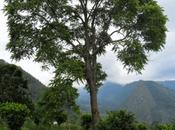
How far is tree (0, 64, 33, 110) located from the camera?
64188 mm

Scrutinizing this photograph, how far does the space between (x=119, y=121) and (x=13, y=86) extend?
3940cm

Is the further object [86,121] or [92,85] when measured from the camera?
[86,121]

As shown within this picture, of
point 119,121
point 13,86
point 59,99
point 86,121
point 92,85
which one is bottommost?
point 119,121

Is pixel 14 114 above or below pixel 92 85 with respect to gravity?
below

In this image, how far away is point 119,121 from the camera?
2923 centimetres

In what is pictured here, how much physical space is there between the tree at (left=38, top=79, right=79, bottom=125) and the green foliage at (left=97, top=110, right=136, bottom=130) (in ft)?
20.5

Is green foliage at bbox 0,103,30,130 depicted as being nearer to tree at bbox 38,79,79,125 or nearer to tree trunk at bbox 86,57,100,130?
tree at bbox 38,79,79,125

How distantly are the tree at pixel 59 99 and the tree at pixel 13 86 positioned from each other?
26.5 meters

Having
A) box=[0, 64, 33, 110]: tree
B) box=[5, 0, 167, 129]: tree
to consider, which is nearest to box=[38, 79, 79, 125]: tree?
box=[5, 0, 167, 129]: tree

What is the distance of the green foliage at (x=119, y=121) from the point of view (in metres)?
29.2

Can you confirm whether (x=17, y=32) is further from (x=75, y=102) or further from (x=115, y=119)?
(x=115, y=119)

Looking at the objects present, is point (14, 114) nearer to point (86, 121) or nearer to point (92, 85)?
point (92, 85)

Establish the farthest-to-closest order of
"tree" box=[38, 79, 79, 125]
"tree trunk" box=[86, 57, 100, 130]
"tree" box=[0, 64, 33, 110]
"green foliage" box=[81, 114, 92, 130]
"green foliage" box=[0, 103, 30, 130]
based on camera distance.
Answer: "tree" box=[0, 64, 33, 110] → "green foliage" box=[81, 114, 92, 130] → "tree trunk" box=[86, 57, 100, 130] → "tree" box=[38, 79, 79, 125] → "green foliage" box=[0, 103, 30, 130]

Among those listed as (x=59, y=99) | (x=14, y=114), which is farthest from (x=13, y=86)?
(x=14, y=114)
